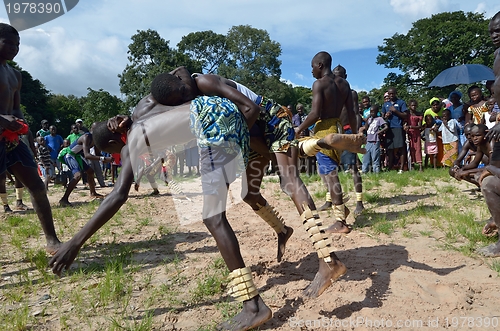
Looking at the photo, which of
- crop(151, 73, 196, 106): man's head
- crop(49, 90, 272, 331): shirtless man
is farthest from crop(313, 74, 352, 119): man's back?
crop(151, 73, 196, 106): man's head

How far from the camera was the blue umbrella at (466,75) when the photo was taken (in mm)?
9531

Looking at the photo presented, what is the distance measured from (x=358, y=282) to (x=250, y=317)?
951 mm

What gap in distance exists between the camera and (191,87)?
248 cm

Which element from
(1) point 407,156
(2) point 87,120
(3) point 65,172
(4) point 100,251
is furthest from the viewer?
(2) point 87,120

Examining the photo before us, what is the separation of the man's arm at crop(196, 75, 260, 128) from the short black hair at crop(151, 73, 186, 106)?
0.17 meters

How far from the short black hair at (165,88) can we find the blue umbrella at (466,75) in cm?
929

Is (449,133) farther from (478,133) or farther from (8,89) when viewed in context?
(8,89)

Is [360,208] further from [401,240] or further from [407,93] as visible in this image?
[407,93]

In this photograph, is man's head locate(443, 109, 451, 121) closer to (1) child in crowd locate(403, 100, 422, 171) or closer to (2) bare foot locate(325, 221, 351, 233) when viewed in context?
(1) child in crowd locate(403, 100, 422, 171)

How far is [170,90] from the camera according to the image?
7.80 ft

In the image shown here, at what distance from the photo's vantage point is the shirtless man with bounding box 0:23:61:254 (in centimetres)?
338

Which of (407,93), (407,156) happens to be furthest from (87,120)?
(407,93)

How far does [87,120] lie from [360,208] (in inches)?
840

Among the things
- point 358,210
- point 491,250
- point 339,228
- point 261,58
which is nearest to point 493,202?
point 491,250
